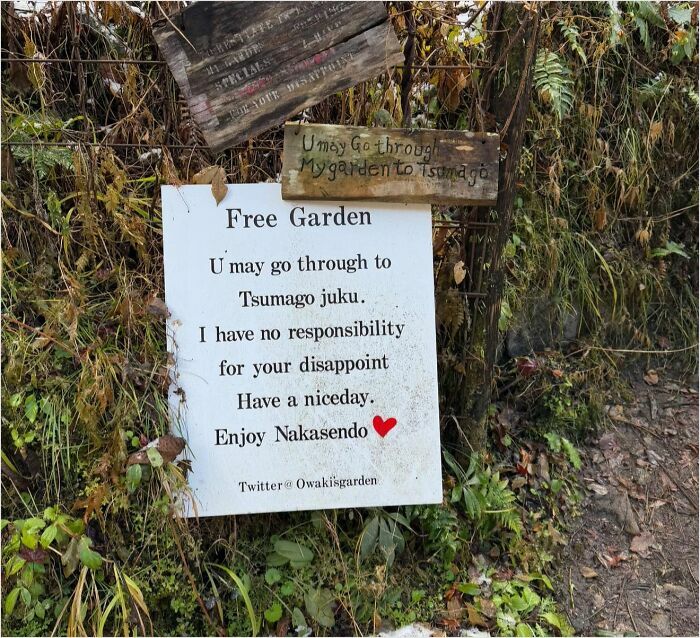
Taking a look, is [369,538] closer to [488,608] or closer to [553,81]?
[488,608]

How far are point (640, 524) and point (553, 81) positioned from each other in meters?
2.44

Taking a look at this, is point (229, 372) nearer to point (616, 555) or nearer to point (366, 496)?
point (366, 496)

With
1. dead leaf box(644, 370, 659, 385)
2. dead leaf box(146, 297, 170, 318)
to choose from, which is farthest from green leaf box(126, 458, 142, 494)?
dead leaf box(644, 370, 659, 385)

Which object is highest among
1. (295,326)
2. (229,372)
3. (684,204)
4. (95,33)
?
(95,33)

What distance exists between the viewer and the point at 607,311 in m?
3.68

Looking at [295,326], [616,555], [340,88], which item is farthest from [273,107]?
[616,555]

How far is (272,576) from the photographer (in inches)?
102

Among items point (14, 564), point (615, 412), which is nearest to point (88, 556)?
point (14, 564)

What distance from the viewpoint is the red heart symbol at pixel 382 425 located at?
8.60 feet

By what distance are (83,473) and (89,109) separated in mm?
1736

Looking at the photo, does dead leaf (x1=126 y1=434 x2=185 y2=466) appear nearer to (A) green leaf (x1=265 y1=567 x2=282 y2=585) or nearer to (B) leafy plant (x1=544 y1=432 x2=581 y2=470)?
(A) green leaf (x1=265 y1=567 x2=282 y2=585)

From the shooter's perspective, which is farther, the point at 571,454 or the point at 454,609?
the point at 571,454

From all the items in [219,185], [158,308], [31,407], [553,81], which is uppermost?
[553,81]

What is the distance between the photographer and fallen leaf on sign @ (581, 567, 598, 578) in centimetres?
293
